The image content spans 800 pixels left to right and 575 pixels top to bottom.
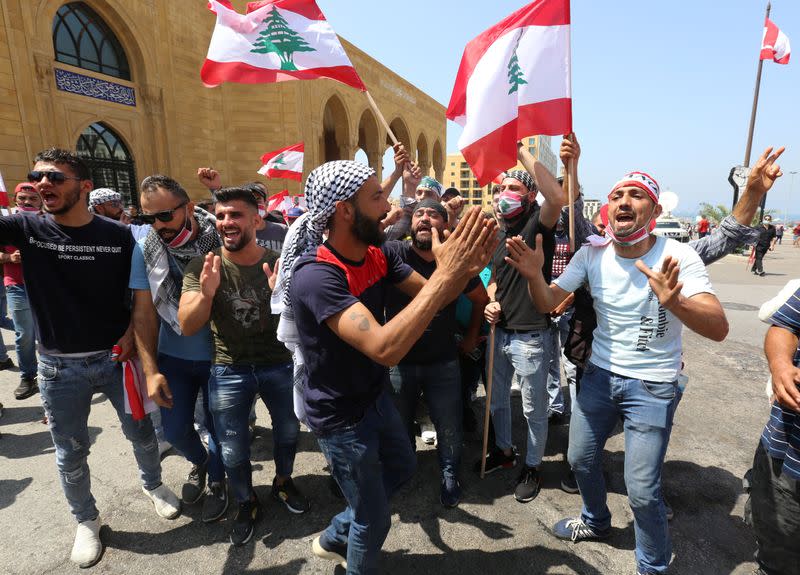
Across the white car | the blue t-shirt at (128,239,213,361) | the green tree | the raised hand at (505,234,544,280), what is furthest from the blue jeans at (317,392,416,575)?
the white car

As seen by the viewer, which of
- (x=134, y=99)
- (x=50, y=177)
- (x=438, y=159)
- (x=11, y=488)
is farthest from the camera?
(x=438, y=159)

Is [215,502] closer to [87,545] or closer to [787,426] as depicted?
[87,545]

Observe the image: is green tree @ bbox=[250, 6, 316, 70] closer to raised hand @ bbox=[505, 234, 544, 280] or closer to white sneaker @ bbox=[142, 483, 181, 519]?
raised hand @ bbox=[505, 234, 544, 280]

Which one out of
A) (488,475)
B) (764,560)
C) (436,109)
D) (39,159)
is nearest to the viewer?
(764,560)

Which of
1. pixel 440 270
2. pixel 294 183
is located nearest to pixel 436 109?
pixel 294 183

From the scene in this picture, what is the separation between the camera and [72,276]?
254cm

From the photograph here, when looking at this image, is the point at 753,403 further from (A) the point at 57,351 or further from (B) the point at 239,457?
(A) the point at 57,351

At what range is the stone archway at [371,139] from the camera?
87.0 feet

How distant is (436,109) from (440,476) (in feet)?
114

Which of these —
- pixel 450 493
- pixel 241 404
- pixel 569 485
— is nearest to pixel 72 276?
pixel 241 404

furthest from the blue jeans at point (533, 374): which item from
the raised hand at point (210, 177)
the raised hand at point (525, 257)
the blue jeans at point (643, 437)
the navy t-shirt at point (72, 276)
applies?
the raised hand at point (210, 177)

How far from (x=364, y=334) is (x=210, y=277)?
4.18 ft

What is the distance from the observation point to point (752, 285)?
1171 cm

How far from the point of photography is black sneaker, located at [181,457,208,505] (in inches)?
124
